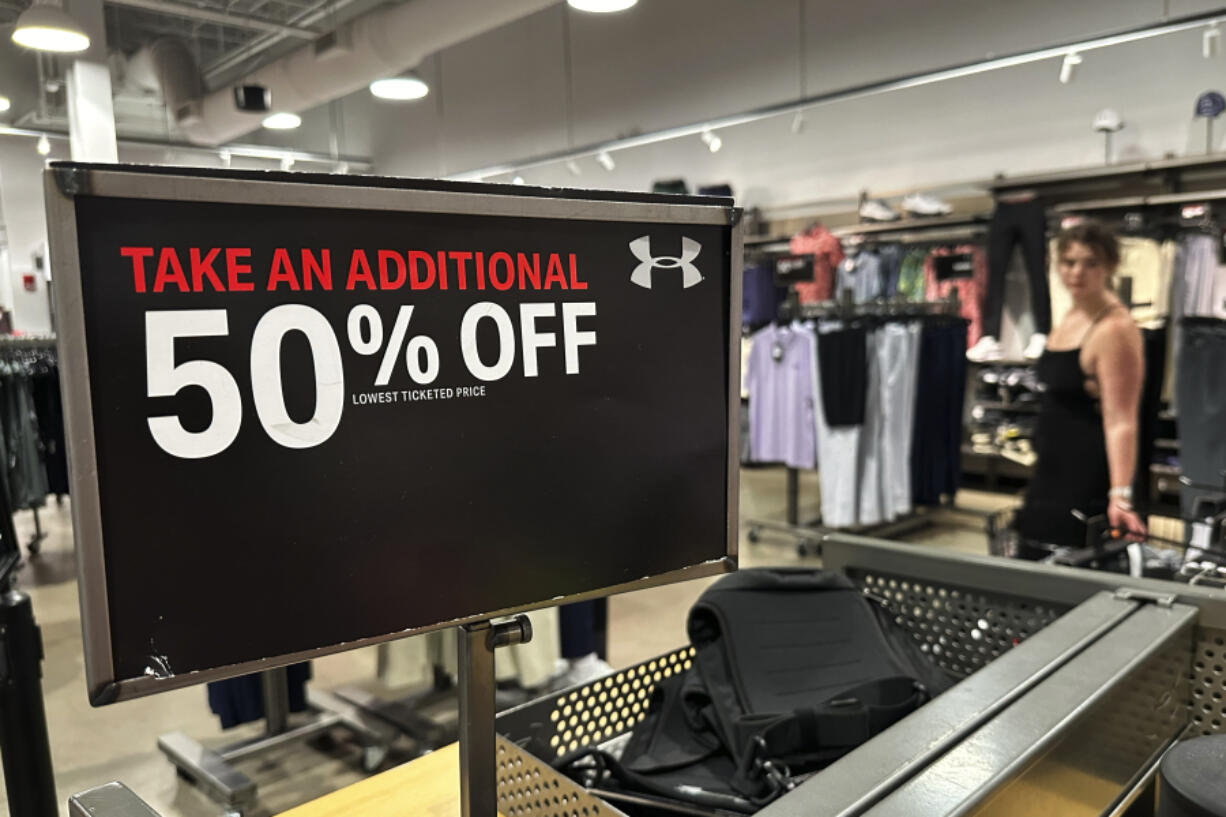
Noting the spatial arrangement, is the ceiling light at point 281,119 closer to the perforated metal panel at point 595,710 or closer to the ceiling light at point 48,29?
the ceiling light at point 48,29

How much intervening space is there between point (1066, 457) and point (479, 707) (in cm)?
342

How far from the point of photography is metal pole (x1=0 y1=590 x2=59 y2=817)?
1.49m

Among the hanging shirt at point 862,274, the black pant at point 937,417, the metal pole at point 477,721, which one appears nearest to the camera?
the metal pole at point 477,721

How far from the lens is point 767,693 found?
1.15 metres

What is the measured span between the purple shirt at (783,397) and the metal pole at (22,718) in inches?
180

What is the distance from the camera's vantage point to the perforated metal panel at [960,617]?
140cm

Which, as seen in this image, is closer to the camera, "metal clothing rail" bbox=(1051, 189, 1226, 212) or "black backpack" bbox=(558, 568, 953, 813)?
"black backpack" bbox=(558, 568, 953, 813)

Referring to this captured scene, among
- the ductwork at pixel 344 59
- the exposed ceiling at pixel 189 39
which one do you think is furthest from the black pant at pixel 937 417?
the exposed ceiling at pixel 189 39

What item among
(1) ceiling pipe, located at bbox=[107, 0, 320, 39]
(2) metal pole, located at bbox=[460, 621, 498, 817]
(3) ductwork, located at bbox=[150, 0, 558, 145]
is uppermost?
(1) ceiling pipe, located at bbox=[107, 0, 320, 39]

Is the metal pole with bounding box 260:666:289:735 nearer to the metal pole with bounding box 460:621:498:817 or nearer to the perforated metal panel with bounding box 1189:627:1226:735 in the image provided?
the metal pole with bounding box 460:621:498:817

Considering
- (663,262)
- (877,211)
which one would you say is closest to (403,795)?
(663,262)

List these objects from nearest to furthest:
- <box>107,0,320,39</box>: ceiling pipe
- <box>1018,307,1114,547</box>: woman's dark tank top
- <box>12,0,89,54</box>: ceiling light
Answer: <box>1018,307,1114,547</box>: woman's dark tank top < <box>12,0,89,54</box>: ceiling light < <box>107,0,320,39</box>: ceiling pipe

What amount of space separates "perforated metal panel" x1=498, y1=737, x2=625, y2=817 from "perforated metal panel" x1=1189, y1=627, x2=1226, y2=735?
0.93 metres

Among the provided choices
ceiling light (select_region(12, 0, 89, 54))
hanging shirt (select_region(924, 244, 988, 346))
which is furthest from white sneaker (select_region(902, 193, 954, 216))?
ceiling light (select_region(12, 0, 89, 54))
